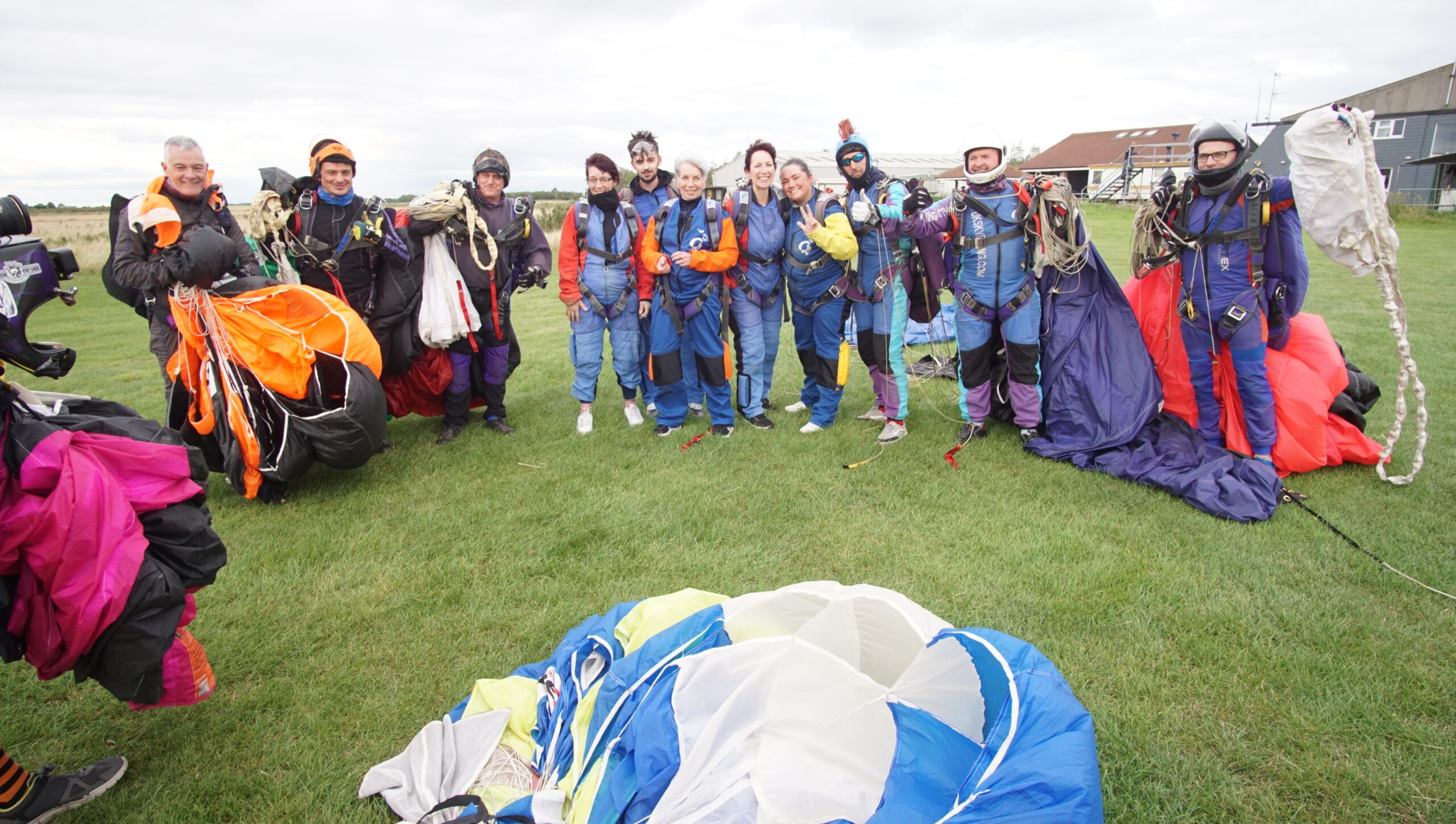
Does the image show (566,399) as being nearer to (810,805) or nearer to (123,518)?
(123,518)

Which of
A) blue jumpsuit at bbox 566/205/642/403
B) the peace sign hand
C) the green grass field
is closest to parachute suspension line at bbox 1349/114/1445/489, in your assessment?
the green grass field

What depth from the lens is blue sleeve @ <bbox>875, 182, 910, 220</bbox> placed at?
4793mm

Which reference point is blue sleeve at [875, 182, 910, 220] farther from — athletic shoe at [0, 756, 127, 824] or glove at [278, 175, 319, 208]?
athletic shoe at [0, 756, 127, 824]

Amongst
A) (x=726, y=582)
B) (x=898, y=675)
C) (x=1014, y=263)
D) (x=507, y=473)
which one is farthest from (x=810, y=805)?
(x=1014, y=263)

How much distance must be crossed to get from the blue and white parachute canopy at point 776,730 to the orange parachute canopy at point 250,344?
95.9 inches

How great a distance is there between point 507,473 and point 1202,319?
13.8ft

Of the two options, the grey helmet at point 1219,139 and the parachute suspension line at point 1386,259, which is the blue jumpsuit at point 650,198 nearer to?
the grey helmet at point 1219,139

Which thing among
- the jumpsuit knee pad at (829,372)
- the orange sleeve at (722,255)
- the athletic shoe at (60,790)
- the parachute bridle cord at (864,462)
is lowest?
the athletic shoe at (60,790)

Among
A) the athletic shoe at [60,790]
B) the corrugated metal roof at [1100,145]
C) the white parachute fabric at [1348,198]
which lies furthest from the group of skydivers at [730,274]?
the corrugated metal roof at [1100,145]

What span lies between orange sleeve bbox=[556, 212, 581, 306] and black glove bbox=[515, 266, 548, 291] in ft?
0.51

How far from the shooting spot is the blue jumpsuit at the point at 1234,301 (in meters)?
4.09

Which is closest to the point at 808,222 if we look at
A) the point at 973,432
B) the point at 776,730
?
the point at 973,432

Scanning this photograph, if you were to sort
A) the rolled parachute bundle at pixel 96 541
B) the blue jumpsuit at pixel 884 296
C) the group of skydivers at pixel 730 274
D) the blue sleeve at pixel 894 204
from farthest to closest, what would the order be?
the blue jumpsuit at pixel 884 296 < the blue sleeve at pixel 894 204 < the group of skydivers at pixel 730 274 < the rolled parachute bundle at pixel 96 541

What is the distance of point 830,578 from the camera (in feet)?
11.5
